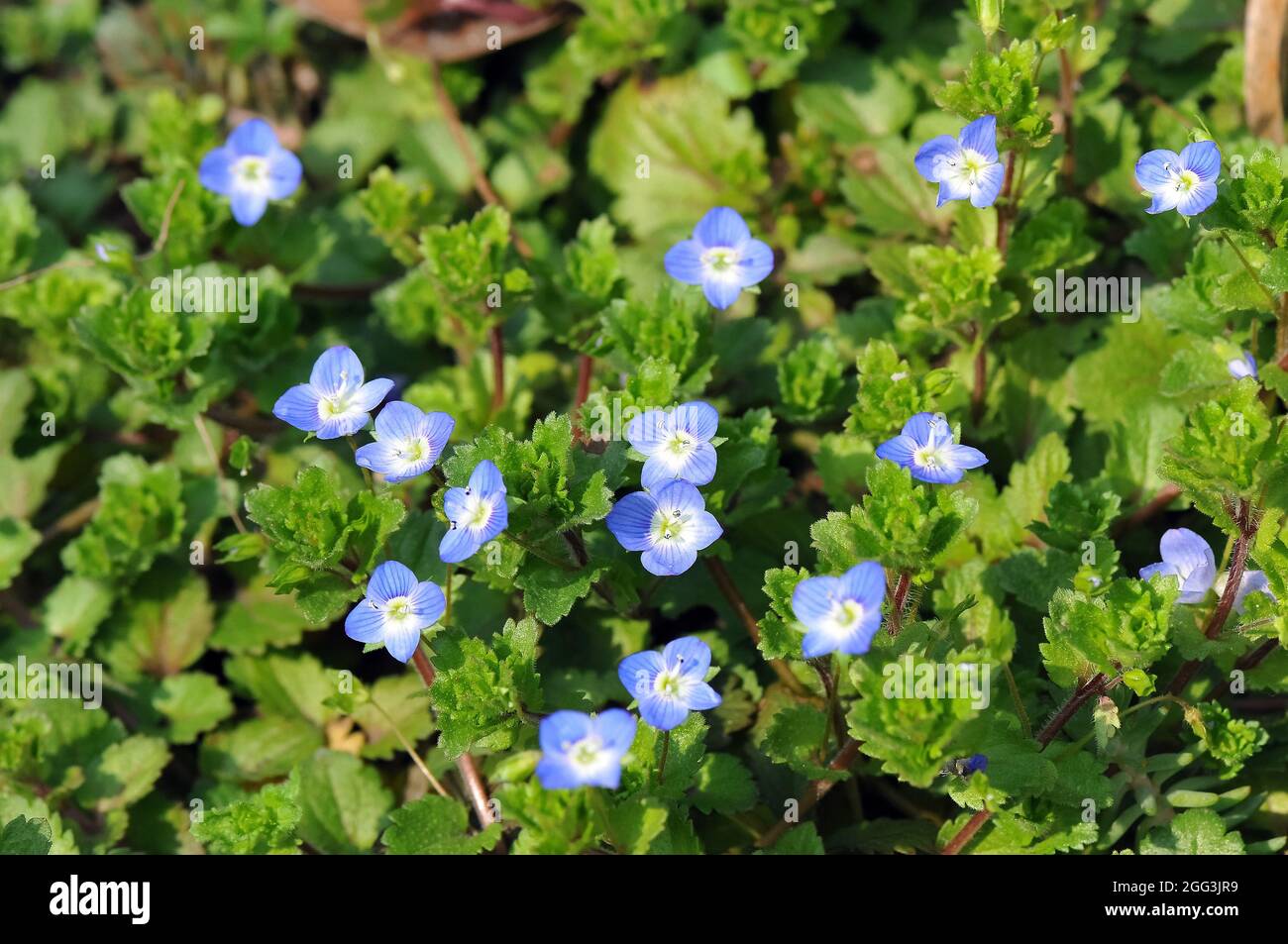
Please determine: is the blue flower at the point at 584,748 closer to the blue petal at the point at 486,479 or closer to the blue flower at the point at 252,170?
the blue petal at the point at 486,479

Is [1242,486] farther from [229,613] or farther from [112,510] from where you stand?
[112,510]

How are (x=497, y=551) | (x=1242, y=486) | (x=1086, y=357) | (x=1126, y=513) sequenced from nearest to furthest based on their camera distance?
(x=1242, y=486), (x=497, y=551), (x=1126, y=513), (x=1086, y=357)

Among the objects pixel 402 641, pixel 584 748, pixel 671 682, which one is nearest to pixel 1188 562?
pixel 671 682

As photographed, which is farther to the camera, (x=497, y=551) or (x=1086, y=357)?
(x=1086, y=357)

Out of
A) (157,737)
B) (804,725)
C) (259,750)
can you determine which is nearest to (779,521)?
(804,725)

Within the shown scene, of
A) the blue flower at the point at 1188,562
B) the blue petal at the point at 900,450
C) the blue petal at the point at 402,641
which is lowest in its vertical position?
the blue flower at the point at 1188,562

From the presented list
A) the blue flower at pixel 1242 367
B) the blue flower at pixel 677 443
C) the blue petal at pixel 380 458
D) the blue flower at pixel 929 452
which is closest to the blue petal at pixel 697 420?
the blue flower at pixel 677 443

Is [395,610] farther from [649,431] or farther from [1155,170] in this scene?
[1155,170]
